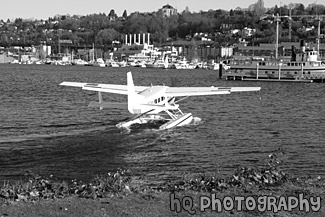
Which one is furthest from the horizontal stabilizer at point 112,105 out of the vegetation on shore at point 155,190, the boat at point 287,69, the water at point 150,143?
the boat at point 287,69

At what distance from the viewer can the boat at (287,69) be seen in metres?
107

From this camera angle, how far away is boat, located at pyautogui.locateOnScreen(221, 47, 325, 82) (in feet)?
350

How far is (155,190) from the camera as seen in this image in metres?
13.2

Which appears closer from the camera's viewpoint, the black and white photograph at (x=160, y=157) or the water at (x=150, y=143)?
the black and white photograph at (x=160, y=157)

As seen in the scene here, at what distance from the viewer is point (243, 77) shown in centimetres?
11219

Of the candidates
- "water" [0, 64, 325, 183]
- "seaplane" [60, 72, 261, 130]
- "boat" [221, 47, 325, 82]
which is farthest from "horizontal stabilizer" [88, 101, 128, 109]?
"boat" [221, 47, 325, 82]

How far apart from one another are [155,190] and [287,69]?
Result: 98.2 metres

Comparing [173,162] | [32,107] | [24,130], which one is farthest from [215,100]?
[173,162]

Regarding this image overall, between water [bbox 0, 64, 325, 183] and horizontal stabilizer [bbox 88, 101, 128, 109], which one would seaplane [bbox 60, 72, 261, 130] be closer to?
horizontal stabilizer [bbox 88, 101, 128, 109]

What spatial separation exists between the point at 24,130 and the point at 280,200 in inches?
861

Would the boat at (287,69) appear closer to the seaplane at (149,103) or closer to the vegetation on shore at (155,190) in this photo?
the seaplane at (149,103)

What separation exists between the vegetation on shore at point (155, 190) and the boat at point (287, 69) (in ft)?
311

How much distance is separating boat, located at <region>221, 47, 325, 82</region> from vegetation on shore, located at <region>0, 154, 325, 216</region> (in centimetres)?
9467

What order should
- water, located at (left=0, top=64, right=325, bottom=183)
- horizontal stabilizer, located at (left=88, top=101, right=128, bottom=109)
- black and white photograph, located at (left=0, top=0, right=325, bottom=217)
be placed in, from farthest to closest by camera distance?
horizontal stabilizer, located at (left=88, top=101, right=128, bottom=109) < water, located at (left=0, top=64, right=325, bottom=183) < black and white photograph, located at (left=0, top=0, right=325, bottom=217)
